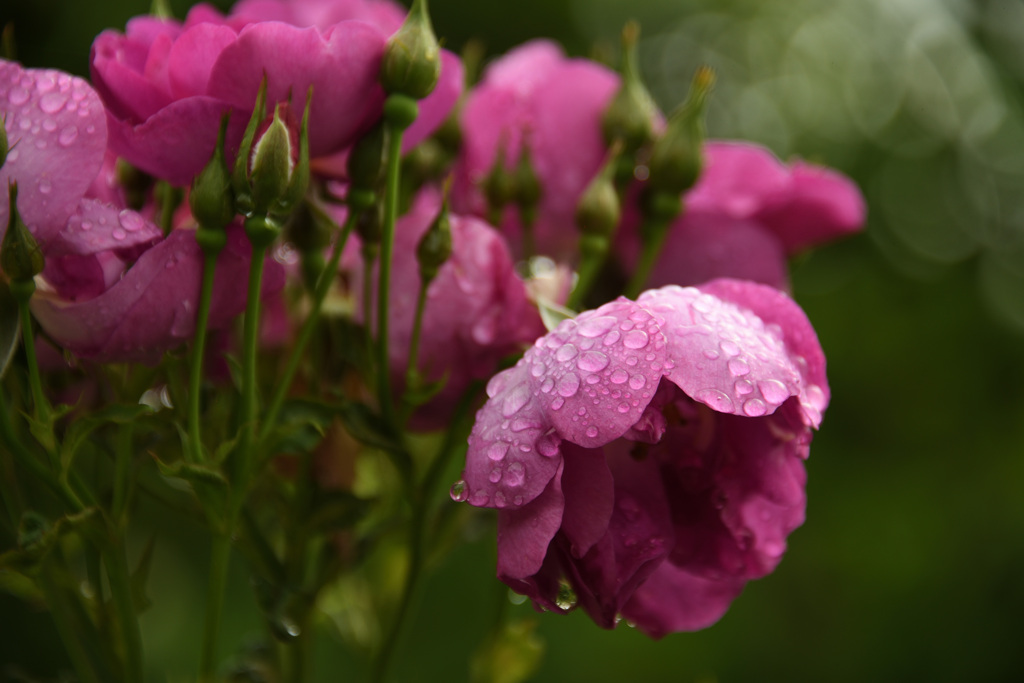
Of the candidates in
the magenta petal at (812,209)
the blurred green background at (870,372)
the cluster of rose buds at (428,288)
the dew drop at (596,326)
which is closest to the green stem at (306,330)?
the cluster of rose buds at (428,288)

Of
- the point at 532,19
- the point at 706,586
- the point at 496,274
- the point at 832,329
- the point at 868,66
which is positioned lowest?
the point at 832,329

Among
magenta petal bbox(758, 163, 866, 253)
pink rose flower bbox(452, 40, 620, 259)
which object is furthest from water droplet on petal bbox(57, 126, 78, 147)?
magenta petal bbox(758, 163, 866, 253)

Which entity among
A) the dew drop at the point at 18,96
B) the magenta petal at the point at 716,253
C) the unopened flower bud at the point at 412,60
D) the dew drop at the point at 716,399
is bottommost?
the magenta petal at the point at 716,253

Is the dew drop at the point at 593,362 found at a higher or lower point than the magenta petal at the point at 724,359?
higher

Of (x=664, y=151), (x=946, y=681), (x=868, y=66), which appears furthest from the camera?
(x=868, y=66)

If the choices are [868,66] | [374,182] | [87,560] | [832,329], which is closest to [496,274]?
[374,182]

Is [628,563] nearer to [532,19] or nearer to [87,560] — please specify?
[87,560]

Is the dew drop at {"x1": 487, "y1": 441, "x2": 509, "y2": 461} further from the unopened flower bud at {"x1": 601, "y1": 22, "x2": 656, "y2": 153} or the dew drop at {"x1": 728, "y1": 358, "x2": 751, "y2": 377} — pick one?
the unopened flower bud at {"x1": 601, "y1": 22, "x2": 656, "y2": 153}

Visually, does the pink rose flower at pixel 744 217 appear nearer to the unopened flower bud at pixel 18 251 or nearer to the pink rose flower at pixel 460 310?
the pink rose flower at pixel 460 310
